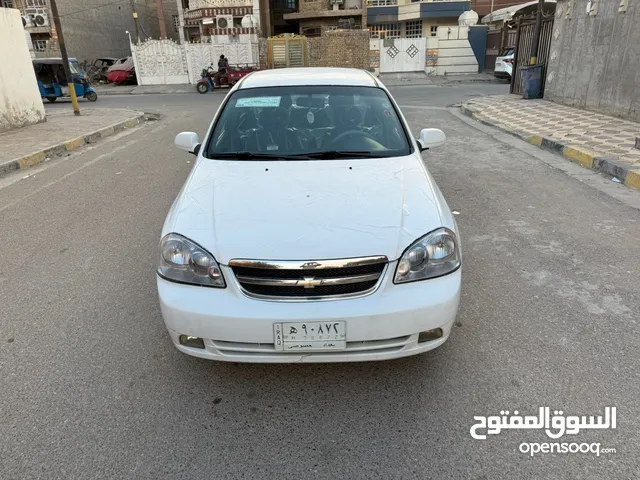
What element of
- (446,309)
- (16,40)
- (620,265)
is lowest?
(620,265)

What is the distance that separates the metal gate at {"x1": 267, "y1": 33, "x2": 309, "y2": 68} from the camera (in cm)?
2823

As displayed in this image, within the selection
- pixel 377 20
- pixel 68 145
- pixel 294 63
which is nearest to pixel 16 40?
pixel 68 145

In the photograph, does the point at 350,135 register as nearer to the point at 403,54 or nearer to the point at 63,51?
the point at 63,51

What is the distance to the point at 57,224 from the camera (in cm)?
515

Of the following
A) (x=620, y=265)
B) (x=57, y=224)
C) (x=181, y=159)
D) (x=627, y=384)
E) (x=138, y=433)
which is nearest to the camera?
(x=138, y=433)

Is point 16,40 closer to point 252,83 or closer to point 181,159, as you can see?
point 181,159

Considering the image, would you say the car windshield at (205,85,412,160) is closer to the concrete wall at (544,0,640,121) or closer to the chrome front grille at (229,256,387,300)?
the chrome front grille at (229,256,387,300)

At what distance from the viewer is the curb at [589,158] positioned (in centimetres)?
607

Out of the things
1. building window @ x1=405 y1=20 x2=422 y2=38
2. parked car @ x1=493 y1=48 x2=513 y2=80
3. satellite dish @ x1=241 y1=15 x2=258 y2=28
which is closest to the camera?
parked car @ x1=493 y1=48 x2=513 y2=80

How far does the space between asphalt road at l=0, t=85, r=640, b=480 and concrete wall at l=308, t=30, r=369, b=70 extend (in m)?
25.3

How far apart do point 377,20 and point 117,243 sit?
109 feet

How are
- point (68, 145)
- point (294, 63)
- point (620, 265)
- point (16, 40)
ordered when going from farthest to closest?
point (294, 63), point (16, 40), point (68, 145), point (620, 265)

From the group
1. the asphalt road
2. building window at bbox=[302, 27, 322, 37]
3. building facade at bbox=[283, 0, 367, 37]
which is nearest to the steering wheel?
the asphalt road

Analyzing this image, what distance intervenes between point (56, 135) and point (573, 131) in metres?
11.0
